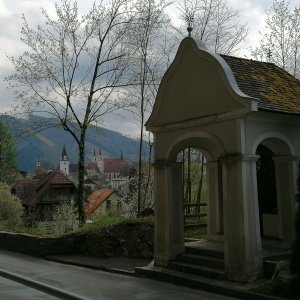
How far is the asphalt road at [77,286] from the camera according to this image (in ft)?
31.9

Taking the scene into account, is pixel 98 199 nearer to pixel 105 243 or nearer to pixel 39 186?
pixel 39 186

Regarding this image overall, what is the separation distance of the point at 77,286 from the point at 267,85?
22.1 ft

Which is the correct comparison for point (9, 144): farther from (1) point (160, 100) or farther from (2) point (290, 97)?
(2) point (290, 97)

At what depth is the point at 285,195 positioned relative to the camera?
11.4 meters

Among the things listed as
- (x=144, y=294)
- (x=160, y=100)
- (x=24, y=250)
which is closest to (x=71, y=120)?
(x=24, y=250)

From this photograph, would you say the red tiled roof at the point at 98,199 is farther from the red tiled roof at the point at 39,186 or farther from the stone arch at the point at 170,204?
the stone arch at the point at 170,204

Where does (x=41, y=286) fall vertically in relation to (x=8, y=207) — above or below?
below

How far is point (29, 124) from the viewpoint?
78.1 ft

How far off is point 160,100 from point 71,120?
11.1 metres

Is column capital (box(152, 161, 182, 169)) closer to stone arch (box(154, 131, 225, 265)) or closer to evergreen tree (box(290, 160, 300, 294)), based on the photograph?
stone arch (box(154, 131, 225, 265))

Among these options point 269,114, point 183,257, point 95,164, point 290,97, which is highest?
point 95,164

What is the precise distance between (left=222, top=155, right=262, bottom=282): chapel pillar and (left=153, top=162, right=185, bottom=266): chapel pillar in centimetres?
210

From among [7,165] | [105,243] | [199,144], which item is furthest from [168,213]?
[7,165]

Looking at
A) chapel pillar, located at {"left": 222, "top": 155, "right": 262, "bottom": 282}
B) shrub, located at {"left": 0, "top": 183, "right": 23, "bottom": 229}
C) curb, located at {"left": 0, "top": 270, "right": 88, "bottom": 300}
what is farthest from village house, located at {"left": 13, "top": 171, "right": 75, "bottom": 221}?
chapel pillar, located at {"left": 222, "top": 155, "right": 262, "bottom": 282}
